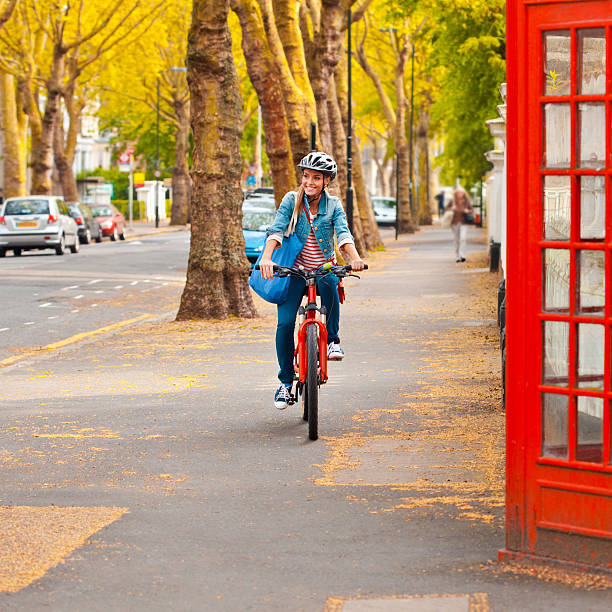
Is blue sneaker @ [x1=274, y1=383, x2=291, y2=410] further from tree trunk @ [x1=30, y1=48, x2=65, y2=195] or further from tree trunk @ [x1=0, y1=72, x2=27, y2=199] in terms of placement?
tree trunk @ [x1=0, y1=72, x2=27, y2=199]

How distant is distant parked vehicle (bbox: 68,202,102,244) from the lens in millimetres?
46969

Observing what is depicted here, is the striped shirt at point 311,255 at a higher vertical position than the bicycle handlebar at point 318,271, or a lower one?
higher

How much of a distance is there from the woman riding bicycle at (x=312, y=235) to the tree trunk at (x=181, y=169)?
186 feet


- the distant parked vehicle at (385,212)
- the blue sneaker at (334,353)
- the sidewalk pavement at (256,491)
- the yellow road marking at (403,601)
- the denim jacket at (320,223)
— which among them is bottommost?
the distant parked vehicle at (385,212)

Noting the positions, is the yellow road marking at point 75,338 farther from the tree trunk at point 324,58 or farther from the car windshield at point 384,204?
the car windshield at point 384,204

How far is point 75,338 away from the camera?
642 inches

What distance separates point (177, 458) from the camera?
26.0 ft

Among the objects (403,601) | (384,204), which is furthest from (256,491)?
(384,204)

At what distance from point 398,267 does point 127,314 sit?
41.2ft

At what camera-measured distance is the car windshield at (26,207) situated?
38.1 metres

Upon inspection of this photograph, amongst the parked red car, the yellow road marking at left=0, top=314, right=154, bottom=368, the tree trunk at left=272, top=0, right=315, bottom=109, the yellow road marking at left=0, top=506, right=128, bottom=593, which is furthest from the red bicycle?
the parked red car

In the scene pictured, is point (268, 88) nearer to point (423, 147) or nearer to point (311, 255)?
point (311, 255)

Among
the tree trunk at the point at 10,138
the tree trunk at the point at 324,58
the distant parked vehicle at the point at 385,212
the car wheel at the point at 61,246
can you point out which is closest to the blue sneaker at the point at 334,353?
the tree trunk at the point at 324,58

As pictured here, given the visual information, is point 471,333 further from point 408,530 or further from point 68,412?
point 408,530
